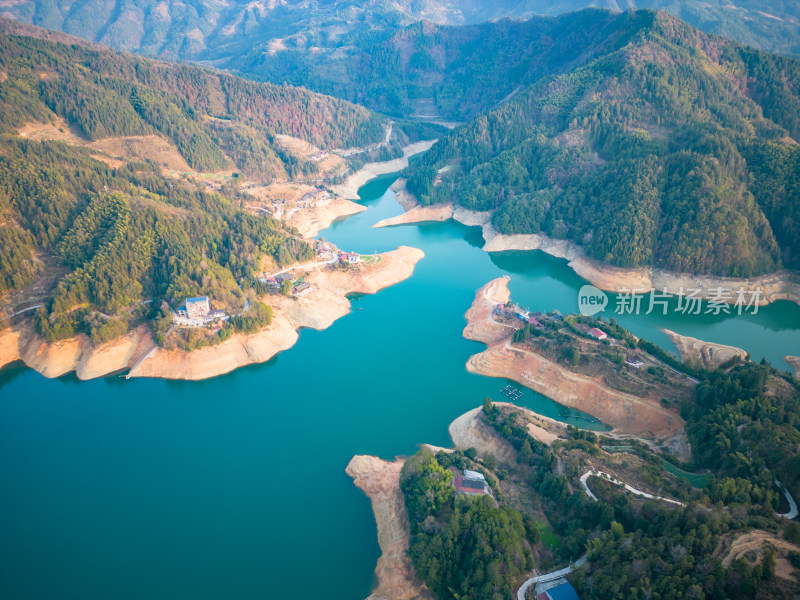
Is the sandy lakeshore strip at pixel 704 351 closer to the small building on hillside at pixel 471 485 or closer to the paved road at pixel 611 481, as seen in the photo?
the paved road at pixel 611 481

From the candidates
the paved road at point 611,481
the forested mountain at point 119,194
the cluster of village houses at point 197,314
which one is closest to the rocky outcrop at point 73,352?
the forested mountain at point 119,194

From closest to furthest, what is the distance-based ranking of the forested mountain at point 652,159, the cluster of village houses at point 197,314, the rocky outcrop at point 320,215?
the cluster of village houses at point 197,314 < the forested mountain at point 652,159 < the rocky outcrop at point 320,215

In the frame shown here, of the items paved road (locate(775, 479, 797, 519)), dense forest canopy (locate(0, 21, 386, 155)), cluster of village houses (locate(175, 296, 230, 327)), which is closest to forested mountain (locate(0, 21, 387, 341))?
dense forest canopy (locate(0, 21, 386, 155))

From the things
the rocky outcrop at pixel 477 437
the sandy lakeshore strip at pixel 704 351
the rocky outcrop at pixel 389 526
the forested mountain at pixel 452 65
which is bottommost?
the rocky outcrop at pixel 389 526

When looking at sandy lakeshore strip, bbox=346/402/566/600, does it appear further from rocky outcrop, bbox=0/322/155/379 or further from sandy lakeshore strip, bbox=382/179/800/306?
sandy lakeshore strip, bbox=382/179/800/306

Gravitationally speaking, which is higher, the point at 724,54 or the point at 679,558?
the point at 724,54

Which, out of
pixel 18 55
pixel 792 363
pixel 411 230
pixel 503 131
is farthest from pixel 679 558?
pixel 18 55

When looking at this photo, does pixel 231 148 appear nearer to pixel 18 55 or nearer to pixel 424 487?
pixel 18 55
